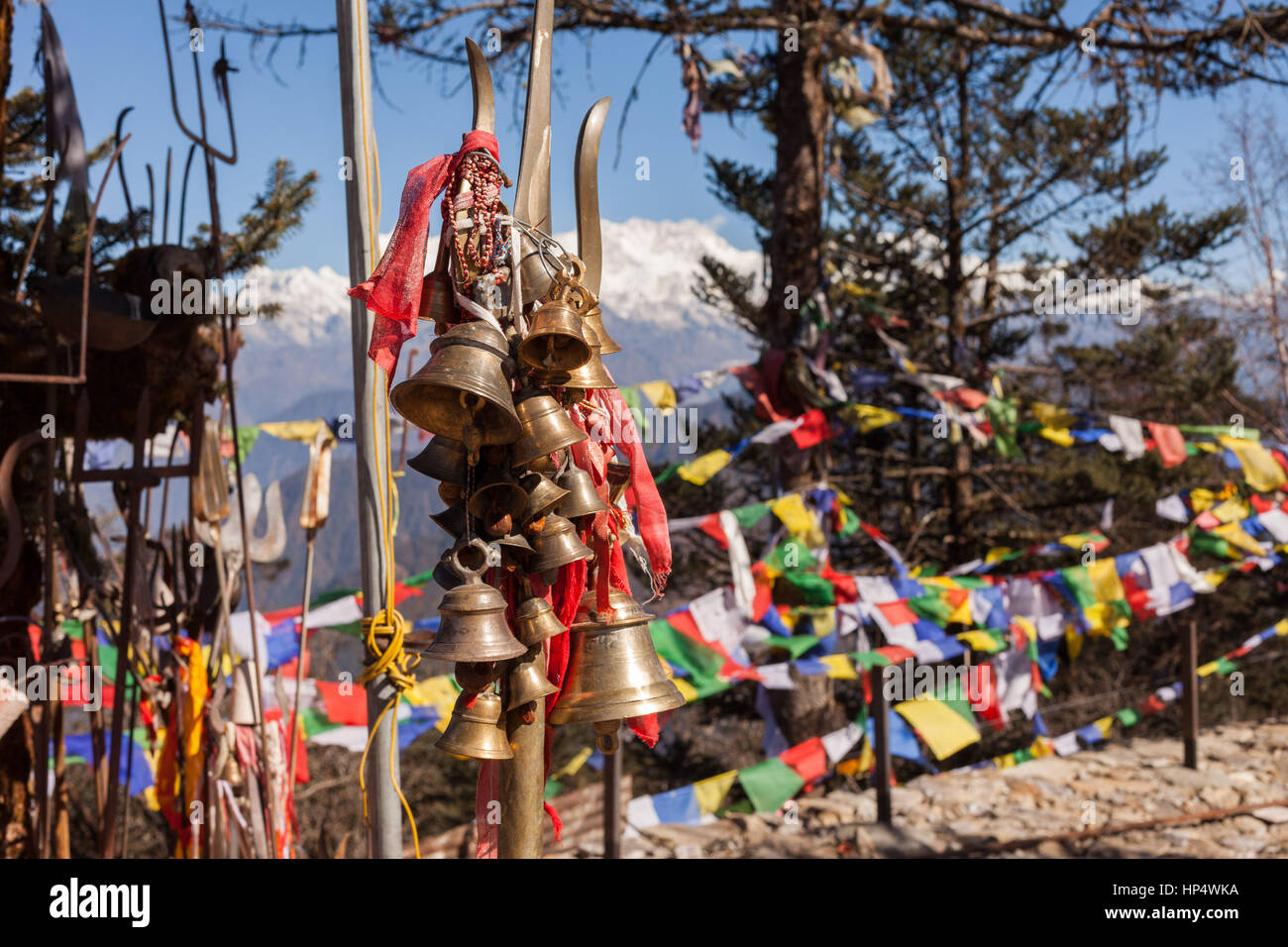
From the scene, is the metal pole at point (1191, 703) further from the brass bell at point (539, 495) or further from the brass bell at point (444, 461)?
the brass bell at point (444, 461)

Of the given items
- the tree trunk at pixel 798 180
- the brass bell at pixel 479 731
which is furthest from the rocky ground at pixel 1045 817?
the brass bell at pixel 479 731

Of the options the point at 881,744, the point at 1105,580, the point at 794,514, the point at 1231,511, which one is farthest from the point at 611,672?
the point at 1231,511

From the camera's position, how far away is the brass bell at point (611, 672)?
1.96 metres

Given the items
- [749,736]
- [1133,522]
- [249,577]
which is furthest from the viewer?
[749,736]

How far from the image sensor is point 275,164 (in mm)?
6871

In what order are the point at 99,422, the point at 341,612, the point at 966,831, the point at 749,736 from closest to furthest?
the point at 99,422, the point at 341,612, the point at 966,831, the point at 749,736

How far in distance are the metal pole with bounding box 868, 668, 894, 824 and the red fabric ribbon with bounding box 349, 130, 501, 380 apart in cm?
500

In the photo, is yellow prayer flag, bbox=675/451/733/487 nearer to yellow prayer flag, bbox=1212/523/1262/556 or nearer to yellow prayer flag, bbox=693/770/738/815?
yellow prayer flag, bbox=693/770/738/815

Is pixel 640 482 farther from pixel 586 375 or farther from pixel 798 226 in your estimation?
pixel 798 226

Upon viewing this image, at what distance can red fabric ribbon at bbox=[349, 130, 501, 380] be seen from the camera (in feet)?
6.39

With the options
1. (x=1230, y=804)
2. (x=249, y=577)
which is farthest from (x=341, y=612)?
(x=1230, y=804)

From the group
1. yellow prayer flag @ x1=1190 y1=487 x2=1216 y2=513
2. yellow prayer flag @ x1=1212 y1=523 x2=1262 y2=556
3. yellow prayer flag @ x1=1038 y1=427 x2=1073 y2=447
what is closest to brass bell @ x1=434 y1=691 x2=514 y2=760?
yellow prayer flag @ x1=1038 y1=427 x2=1073 y2=447
